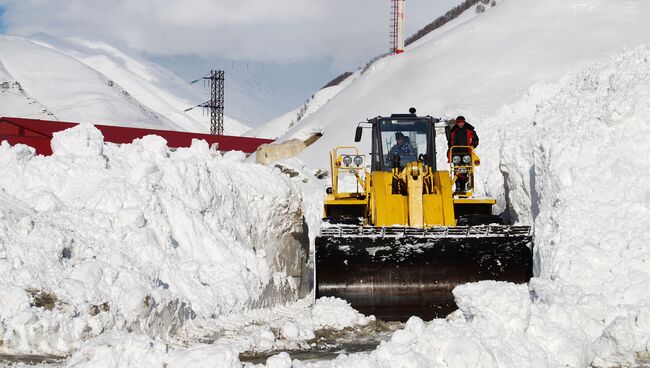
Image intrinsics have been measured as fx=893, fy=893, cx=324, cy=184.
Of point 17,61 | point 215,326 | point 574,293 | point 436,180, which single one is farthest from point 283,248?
point 17,61

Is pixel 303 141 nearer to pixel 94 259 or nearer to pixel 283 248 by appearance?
pixel 283 248

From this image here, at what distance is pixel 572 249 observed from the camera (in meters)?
10.9

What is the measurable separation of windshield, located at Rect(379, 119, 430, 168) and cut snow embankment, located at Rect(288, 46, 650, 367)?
182 cm

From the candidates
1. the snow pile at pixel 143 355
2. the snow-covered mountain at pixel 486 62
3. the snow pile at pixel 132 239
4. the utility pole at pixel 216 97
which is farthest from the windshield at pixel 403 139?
the utility pole at pixel 216 97

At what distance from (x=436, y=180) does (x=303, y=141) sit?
17.1 metres

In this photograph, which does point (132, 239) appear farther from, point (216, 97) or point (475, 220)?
point (216, 97)

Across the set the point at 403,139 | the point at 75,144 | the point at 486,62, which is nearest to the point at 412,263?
the point at 403,139

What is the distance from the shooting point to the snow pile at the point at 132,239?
938 centimetres

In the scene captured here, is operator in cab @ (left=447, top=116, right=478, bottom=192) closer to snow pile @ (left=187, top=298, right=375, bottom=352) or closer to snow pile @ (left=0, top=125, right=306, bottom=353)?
snow pile @ (left=0, top=125, right=306, bottom=353)

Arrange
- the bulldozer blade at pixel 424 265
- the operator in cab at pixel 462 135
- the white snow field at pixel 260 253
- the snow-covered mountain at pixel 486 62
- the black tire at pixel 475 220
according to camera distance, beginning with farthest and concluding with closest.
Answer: the snow-covered mountain at pixel 486 62 → the operator in cab at pixel 462 135 → the black tire at pixel 475 220 → the bulldozer blade at pixel 424 265 → the white snow field at pixel 260 253

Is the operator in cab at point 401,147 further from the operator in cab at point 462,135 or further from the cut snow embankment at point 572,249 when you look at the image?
the cut snow embankment at point 572,249

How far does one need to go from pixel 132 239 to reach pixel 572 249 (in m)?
5.62

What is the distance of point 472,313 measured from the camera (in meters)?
8.80

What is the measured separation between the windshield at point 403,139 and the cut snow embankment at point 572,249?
5.97 feet
